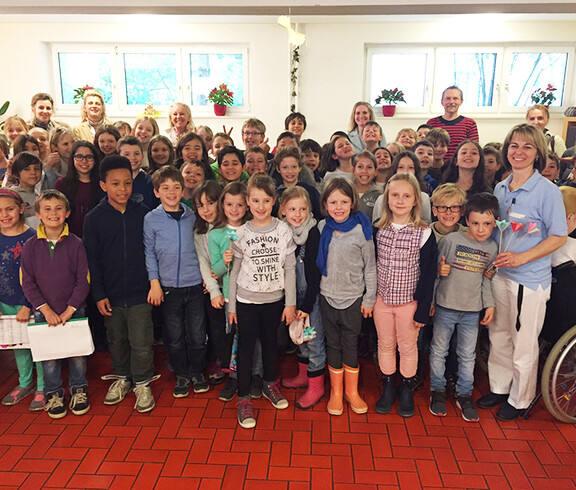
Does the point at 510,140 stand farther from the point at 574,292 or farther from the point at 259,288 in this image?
the point at 259,288

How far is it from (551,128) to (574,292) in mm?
5751

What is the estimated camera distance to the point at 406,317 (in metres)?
2.85

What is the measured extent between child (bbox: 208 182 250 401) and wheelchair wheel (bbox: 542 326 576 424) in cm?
198

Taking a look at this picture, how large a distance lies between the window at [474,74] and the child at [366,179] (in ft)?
14.8

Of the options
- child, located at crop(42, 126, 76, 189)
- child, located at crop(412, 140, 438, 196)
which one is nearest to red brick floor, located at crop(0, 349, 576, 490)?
child, located at crop(412, 140, 438, 196)

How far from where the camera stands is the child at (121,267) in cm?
292

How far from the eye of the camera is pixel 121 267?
2945 mm

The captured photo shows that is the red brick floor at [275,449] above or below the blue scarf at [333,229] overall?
below

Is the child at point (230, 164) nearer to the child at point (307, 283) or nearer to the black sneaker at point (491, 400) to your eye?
the child at point (307, 283)

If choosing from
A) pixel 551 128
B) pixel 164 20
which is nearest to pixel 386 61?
pixel 551 128

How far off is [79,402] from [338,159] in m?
2.66

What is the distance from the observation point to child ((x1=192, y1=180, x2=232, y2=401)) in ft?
9.73

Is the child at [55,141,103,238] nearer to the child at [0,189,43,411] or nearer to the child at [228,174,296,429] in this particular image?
the child at [0,189,43,411]

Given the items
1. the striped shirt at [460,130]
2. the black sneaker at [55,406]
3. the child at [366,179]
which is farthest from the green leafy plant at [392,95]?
the black sneaker at [55,406]
